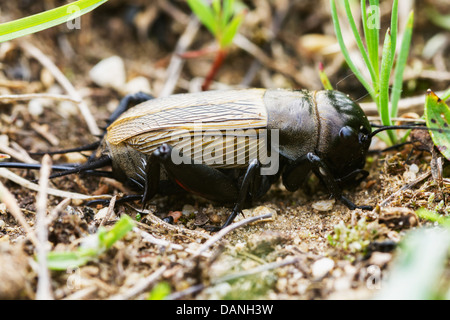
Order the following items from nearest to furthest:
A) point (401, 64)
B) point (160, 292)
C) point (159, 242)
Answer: point (160, 292) → point (159, 242) → point (401, 64)

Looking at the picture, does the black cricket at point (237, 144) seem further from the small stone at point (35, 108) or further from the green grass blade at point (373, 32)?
the small stone at point (35, 108)

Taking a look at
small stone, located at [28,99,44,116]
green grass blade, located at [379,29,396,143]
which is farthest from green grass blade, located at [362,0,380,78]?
small stone, located at [28,99,44,116]

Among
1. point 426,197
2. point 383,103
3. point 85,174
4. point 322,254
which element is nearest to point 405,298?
point 322,254

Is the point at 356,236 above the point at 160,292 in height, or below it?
above

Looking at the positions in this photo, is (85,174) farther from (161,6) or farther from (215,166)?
(161,6)

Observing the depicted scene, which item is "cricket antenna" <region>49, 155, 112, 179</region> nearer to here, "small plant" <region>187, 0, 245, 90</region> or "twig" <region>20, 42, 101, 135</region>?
"twig" <region>20, 42, 101, 135</region>

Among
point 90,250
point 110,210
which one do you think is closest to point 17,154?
→ point 110,210

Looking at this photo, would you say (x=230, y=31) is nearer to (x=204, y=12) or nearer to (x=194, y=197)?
(x=204, y=12)
